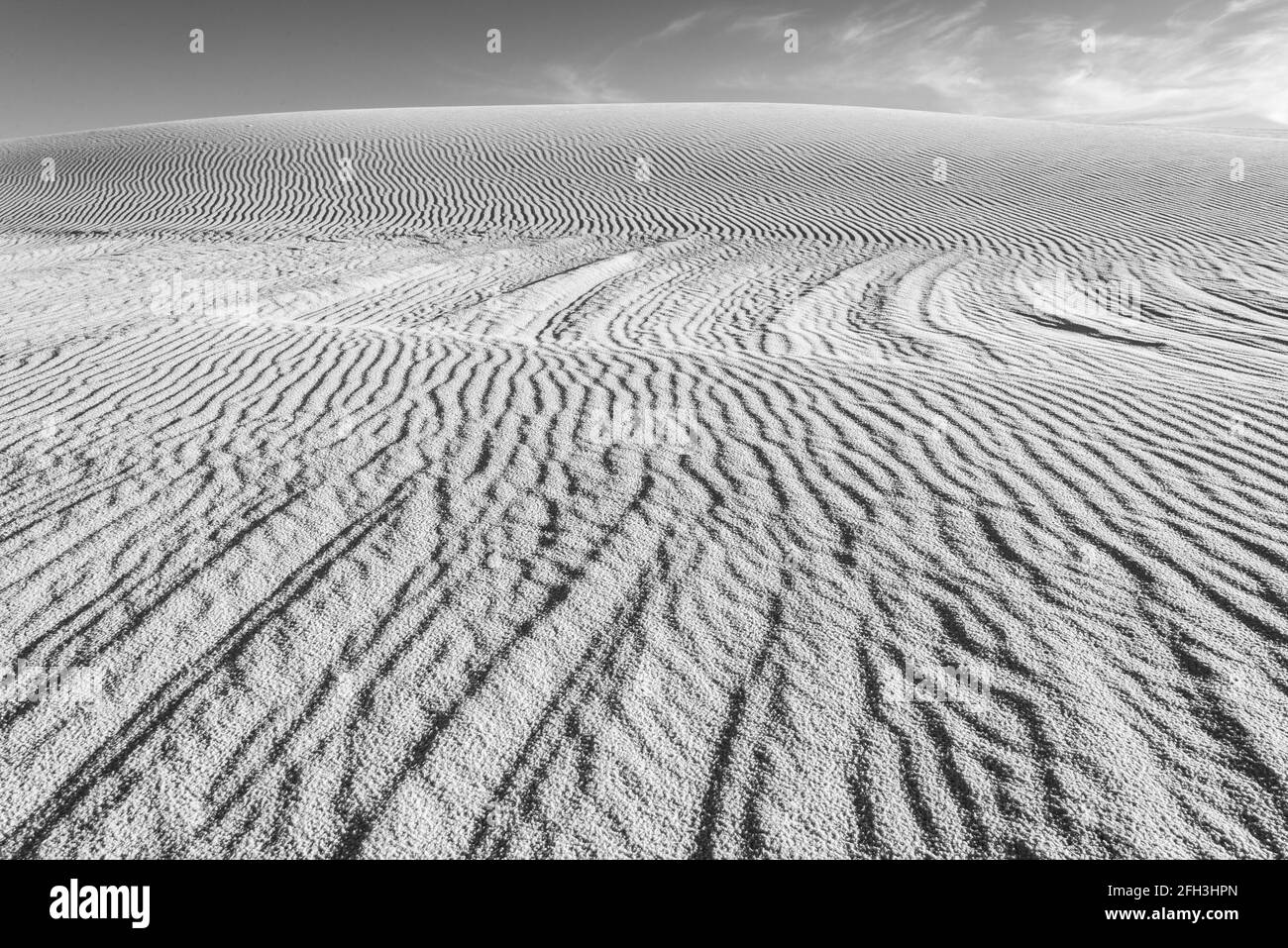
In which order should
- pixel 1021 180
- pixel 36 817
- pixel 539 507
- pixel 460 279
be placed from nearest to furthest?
1. pixel 36 817
2. pixel 539 507
3. pixel 460 279
4. pixel 1021 180

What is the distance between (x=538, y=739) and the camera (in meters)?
2.44

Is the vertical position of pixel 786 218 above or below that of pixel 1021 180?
below

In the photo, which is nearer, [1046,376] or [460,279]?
[1046,376]

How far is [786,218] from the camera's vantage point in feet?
54.7

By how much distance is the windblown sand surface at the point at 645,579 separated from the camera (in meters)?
2.21

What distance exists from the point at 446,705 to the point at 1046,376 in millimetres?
5301

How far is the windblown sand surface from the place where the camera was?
2.21 metres

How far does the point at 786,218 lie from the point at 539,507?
1421 centimetres

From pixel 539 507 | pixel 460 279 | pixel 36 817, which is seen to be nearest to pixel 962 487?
pixel 539 507

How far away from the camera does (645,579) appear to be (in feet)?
11.0
